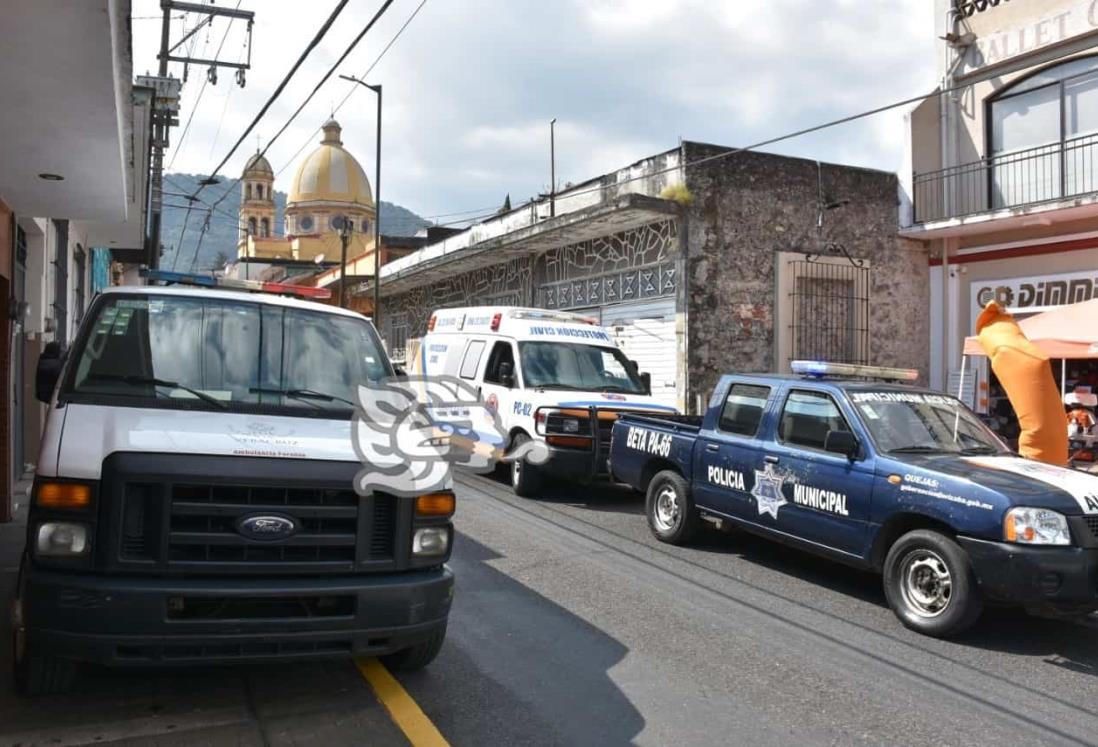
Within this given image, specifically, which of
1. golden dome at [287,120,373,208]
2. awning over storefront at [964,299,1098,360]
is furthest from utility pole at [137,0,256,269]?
golden dome at [287,120,373,208]

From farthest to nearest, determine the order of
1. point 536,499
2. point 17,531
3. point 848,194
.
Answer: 1. point 848,194
2. point 536,499
3. point 17,531

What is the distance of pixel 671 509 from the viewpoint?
8344mm

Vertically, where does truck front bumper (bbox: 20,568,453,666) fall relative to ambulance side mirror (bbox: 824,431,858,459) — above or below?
below

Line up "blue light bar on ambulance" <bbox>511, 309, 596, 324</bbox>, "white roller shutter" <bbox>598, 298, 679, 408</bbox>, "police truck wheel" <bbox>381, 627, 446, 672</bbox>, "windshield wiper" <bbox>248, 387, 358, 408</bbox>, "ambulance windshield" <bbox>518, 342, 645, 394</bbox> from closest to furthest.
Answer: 1. "police truck wheel" <bbox>381, 627, 446, 672</bbox>
2. "windshield wiper" <bbox>248, 387, 358, 408</bbox>
3. "ambulance windshield" <bbox>518, 342, 645, 394</bbox>
4. "blue light bar on ambulance" <bbox>511, 309, 596, 324</bbox>
5. "white roller shutter" <bbox>598, 298, 679, 408</bbox>

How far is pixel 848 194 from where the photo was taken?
17672 millimetres

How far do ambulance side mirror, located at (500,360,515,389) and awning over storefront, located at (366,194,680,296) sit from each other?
534 centimetres

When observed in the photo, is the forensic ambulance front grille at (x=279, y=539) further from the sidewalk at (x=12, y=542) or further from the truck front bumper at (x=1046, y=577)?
the truck front bumper at (x=1046, y=577)

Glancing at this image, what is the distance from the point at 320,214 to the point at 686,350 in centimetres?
5702

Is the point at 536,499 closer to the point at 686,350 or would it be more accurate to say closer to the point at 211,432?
the point at 686,350

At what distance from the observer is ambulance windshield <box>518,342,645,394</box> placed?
1138 centimetres

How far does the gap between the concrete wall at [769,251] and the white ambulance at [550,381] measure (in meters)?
4.22

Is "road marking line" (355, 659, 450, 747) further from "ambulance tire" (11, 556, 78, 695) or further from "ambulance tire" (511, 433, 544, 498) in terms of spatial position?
"ambulance tire" (511, 433, 544, 498)

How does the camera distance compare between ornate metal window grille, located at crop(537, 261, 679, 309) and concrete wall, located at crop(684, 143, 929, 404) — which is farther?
ornate metal window grille, located at crop(537, 261, 679, 309)

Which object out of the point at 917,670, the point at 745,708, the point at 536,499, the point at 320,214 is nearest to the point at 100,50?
the point at 745,708
